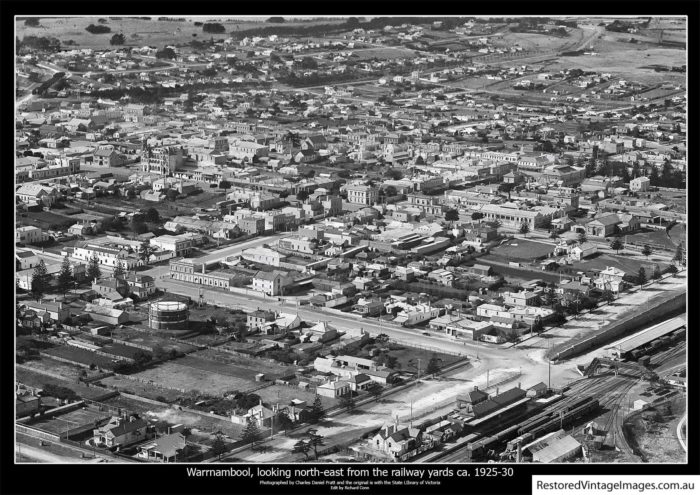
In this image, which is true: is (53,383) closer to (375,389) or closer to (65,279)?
(375,389)

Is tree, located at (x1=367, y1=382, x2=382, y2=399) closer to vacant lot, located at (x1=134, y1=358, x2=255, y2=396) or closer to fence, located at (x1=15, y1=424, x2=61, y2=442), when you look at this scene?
vacant lot, located at (x1=134, y1=358, x2=255, y2=396)

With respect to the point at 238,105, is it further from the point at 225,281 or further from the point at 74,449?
the point at 74,449

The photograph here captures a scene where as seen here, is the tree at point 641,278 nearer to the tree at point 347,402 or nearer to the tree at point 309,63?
the tree at point 347,402

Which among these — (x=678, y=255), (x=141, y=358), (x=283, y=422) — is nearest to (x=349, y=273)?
(x=141, y=358)

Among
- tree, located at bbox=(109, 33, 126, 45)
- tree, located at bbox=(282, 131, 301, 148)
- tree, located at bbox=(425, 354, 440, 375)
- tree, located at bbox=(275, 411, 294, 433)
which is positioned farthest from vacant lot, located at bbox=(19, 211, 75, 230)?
tree, located at bbox=(109, 33, 126, 45)

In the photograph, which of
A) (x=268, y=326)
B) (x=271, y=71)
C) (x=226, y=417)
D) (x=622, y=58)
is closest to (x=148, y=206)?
(x=268, y=326)

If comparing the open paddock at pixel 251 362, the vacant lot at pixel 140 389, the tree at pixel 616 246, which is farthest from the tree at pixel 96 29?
the vacant lot at pixel 140 389
